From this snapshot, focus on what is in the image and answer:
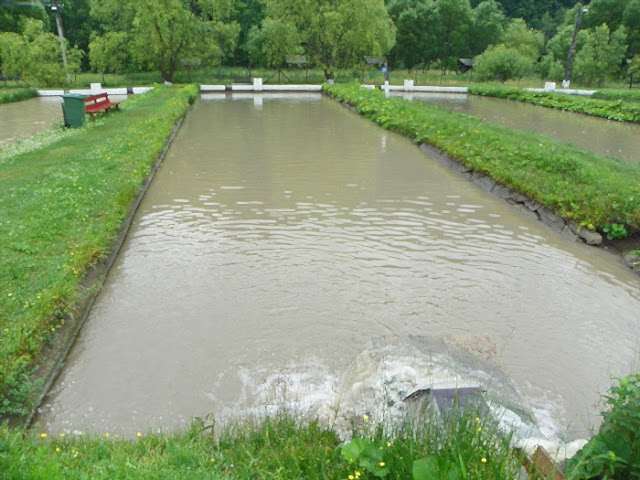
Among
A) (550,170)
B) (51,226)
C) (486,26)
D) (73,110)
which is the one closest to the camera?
(51,226)

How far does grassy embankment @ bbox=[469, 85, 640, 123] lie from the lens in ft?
79.4

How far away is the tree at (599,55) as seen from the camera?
137 feet

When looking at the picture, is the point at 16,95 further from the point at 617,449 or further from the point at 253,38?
the point at 617,449

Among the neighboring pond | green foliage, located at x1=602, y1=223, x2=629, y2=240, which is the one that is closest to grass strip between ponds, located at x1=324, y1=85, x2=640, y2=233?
green foliage, located at x1=602, y1=223, x2=629, y2=240

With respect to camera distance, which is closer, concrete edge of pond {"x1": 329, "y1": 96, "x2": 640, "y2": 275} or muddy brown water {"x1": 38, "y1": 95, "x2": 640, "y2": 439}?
muddy brown water {"x1": 38, "y1": 95, "x2": 640, "y2": 439}

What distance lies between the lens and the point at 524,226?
378 inches

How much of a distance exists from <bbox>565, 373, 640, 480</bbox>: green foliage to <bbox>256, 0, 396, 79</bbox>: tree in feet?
134

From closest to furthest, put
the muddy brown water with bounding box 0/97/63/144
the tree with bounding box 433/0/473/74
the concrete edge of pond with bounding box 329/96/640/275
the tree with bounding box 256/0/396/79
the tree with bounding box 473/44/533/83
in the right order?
the concrete edge of pond with bounding box 329/96/640/275 < the muddy brown water with bounding box 0/97/63/144 < the tree with bounding box 256/0/396/79 < the tree with bounding box 473/44/533/83 < the tree with bounding box 433/0/473/74

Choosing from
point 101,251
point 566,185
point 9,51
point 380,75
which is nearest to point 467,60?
point 380,75

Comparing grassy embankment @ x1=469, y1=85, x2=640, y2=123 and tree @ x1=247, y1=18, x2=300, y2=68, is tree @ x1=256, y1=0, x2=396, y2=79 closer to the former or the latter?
tree @ x1=247, y1=18, x2=300, y2=68

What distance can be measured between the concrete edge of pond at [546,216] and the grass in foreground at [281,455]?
5.85 metres

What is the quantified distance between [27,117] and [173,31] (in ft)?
63.3

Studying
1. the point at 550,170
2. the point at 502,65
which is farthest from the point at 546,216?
the point at 502,65

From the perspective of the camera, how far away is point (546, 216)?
9773 mm
